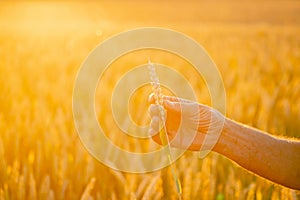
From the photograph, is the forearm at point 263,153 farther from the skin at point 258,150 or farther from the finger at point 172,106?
the finger at point 172,106

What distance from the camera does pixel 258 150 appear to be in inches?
56.6

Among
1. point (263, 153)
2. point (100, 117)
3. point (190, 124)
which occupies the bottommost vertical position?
point (263, 153)

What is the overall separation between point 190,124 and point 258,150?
9.0 inches

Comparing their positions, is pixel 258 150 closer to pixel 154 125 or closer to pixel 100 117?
pixel 154 125

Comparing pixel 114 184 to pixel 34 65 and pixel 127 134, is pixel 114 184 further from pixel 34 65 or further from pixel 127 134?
pixel 34 65

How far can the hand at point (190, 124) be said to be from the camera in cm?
135

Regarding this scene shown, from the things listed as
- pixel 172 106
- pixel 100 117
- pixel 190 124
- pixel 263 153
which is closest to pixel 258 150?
pixel 263 153

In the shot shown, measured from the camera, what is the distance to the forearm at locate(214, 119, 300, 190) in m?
1.43

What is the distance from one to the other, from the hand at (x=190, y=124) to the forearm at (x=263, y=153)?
40 millimetres

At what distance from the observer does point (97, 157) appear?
2.21 metres

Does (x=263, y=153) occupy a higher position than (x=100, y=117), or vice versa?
(x=100, y=117)

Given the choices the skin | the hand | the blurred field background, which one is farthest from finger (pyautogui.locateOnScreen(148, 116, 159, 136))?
the blurred field background

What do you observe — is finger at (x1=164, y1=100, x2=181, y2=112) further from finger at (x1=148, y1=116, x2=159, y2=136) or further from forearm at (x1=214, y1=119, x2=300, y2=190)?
forearm at (x1=214, y1=119, x2=300, y2=190)

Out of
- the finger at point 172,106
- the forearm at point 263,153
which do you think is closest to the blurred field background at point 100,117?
the forearm at point 263,153
